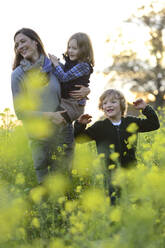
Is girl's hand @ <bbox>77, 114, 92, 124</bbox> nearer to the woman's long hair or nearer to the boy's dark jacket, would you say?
the boy's dark jacket

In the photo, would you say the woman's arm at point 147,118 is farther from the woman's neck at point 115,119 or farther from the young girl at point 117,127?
the woman's neck at point 115,119

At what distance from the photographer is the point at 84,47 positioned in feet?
11.6

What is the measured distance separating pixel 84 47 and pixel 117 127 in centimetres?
81

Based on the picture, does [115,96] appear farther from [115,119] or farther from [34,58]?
[34,58]

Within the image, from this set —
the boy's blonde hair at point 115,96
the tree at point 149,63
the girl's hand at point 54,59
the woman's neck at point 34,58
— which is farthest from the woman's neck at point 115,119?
the tree at point 149,63

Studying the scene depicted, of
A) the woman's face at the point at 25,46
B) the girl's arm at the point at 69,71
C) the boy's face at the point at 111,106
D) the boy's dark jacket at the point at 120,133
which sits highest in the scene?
the woman's face at the point at 25,46

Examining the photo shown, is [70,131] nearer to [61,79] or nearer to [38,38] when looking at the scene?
[61,79]

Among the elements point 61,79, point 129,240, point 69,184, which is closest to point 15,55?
point 61,79

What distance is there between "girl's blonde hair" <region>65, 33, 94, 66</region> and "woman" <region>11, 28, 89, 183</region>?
0.33 meters

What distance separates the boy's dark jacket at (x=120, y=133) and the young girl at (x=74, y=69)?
0.23 m

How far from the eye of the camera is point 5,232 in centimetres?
212

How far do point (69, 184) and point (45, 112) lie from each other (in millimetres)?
889

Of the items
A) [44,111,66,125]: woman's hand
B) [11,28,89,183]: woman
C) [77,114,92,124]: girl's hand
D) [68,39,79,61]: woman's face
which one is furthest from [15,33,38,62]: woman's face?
[77,114,92,124]: girl's hand

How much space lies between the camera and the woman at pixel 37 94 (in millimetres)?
3193
